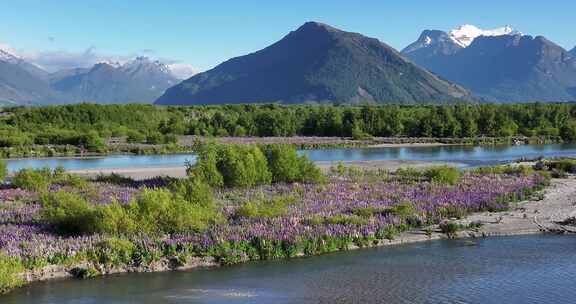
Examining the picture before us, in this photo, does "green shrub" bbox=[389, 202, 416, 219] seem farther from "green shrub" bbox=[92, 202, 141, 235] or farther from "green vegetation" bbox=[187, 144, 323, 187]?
"green shrub" bbox=[92, 202, 141, 235]

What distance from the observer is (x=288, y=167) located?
40125mm

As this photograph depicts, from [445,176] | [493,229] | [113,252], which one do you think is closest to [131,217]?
[113,252]

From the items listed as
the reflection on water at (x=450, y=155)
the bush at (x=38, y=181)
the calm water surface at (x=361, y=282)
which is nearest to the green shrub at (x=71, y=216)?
the calm water surface at (x=361, y=282)

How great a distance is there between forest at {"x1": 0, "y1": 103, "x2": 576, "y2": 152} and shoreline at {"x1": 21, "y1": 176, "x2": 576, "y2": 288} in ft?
271

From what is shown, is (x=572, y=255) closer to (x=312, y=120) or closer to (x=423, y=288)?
(x=423, y=288)

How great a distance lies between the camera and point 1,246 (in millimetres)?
21922

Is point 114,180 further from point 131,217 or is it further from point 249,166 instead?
point 131,217

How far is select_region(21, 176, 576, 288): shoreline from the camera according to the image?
69.7 feet

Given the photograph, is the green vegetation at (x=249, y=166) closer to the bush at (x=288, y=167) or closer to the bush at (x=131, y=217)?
the bush at (x=288, y=167)

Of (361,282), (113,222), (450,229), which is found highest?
(113,222)

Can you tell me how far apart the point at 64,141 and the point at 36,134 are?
5149 millimetres

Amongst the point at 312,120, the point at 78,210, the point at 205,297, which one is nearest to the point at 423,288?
the point at 205,297

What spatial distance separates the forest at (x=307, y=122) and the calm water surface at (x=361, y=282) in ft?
291

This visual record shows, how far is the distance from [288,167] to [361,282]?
65.6ft
